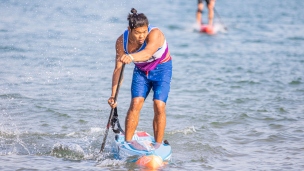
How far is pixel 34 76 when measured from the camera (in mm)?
11969

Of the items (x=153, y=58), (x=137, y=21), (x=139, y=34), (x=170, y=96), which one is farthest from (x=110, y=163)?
(x=170, y=96)

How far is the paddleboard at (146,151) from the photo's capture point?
23.1 feet

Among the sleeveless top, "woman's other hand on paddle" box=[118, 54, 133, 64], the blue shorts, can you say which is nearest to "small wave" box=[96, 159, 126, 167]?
the blue shorts

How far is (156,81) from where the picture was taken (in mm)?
7176

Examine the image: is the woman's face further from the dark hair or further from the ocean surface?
the ocean surface

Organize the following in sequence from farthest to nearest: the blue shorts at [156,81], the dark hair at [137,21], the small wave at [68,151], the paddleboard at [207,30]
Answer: the paddleboard at [207,30] → the small wave at [68,151] → the blue shorts at [156,81] → the dark hair at [137,21]

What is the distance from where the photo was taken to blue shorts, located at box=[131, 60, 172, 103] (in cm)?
716

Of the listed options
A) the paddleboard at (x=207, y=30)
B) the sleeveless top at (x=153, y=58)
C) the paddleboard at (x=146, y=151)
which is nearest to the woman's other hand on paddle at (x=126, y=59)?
the sleeveless top at (x=153, y=58)

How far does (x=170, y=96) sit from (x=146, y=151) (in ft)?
14.3

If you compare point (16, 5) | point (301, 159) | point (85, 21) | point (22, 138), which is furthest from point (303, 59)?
point (16, 5)

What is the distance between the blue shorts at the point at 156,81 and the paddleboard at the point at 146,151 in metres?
0.58

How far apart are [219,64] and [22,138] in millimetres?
7927

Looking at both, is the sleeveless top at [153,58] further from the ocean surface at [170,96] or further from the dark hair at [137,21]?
the ocean surface at [170,96]

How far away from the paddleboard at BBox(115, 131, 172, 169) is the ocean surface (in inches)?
4.8
